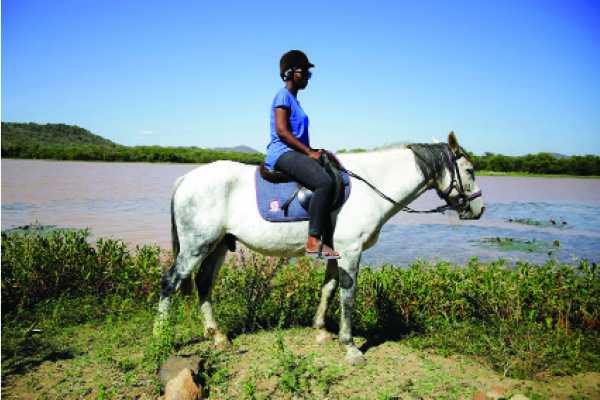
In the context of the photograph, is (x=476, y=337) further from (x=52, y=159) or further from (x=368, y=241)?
(x=52, y=159)

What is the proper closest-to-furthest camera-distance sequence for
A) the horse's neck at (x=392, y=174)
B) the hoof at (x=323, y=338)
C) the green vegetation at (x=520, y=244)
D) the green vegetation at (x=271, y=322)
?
the green vegetation at (x=271, y=322) → the horse's neck at (x=392, y=174) → the hoof at (x=323, y=338) → the green vegetation at (x=520, y=244)

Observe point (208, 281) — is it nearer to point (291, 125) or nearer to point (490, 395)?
point (291, 125)

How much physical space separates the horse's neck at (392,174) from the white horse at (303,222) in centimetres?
1

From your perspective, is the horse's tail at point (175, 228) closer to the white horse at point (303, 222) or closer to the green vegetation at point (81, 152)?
the white horse at point (303, 222)

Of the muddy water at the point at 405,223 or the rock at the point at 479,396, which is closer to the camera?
the rock at the point at 479,396

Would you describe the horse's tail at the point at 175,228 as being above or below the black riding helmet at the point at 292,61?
below

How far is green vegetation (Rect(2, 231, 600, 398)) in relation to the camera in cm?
429

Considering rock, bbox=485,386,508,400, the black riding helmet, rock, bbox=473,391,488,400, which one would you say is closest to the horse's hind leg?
the black riding helmet

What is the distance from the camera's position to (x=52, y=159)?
176 ft

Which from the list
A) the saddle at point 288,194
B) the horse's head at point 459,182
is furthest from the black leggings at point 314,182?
the horse's head at point 459,182

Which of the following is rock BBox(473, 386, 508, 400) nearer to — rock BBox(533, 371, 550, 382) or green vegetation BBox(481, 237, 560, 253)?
rock BBox(533, 371, 550, 382)

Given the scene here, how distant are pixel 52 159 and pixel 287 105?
196ft

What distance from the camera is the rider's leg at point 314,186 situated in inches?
176

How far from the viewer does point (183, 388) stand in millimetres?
3688
